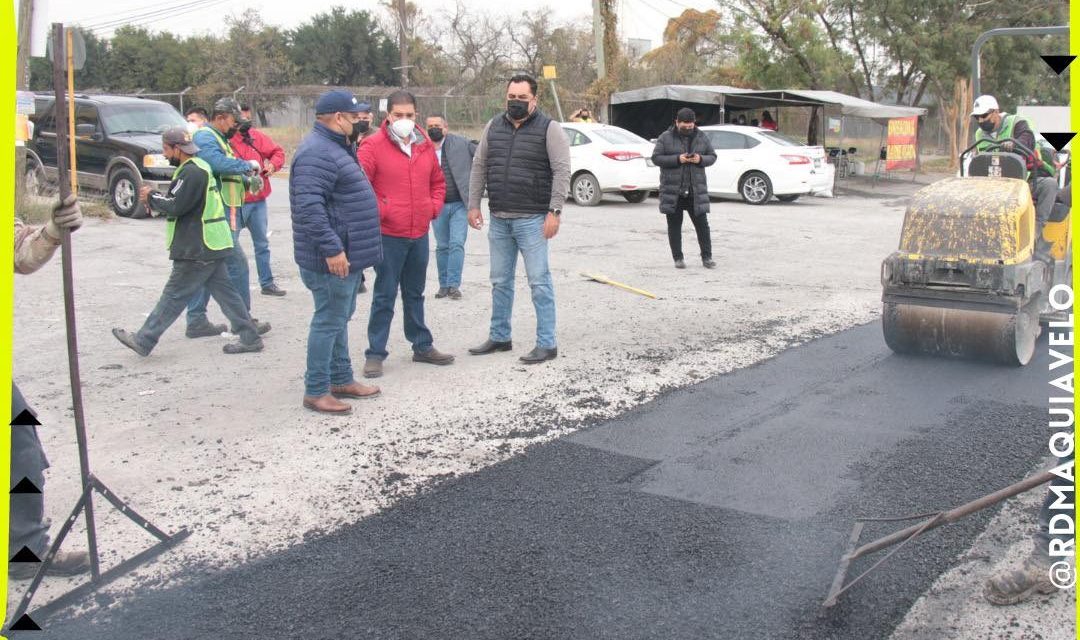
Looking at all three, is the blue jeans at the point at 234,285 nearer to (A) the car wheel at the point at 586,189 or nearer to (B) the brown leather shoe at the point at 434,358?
(B) the brown leather shoe at the point at 434,358

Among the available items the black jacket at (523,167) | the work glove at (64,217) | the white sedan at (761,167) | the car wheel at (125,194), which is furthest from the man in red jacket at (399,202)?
the white sedan at (761,167)

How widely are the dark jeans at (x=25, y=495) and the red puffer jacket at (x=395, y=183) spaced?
10.0ft

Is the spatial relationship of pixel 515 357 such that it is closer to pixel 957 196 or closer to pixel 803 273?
pixel 957 196

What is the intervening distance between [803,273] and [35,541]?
8596 mm

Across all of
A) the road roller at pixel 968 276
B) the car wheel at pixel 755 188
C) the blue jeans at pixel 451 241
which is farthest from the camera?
the car wheel at pixel 755 188

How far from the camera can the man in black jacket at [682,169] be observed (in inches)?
419

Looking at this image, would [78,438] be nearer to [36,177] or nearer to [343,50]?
[36,177]

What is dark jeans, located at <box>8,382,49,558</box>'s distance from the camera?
3.65 metres

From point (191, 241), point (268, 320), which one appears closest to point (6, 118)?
point (191, 241)

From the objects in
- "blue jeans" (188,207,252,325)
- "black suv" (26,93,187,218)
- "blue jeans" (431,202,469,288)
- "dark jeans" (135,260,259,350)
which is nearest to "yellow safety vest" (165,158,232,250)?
"dark jeans" (135,260,259,350)

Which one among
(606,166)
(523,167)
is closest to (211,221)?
(523,167)

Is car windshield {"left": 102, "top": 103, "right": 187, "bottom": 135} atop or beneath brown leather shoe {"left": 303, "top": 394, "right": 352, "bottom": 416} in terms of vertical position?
atop

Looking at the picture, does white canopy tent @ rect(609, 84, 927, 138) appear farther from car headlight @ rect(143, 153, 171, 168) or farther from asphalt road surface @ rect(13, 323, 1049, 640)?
asphalt road surface @ rect(13, 323, 1049, 640)

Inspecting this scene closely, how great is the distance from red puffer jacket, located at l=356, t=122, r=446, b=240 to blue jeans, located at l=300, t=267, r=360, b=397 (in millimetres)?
751
